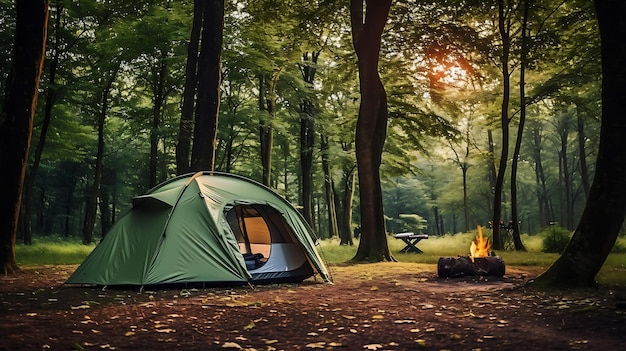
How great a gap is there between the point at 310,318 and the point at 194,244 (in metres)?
3.16

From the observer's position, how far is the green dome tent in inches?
313

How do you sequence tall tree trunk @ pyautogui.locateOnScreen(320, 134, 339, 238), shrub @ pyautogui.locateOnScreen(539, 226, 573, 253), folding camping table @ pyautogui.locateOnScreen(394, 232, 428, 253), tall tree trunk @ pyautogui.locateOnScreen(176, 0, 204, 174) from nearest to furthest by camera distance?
tall tree trunk @ pyautogui.locateOnScreen(176, 0, 204, 174) < shrub @ pyautogui.locateOnScreen(539, 226, 573, 253) < folding camping table @ pyautogui.locateOnScreen(394, 232, 428, 253) < tall tree trunk @ pyautogui.locateOnScreen(320, 134, 339, 238)

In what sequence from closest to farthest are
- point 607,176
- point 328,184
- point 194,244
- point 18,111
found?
1. point 607,176
2. point 194,244
3. point 18,111
4. point 328,184

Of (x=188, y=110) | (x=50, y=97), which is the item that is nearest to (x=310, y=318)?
(x=188, y=110)

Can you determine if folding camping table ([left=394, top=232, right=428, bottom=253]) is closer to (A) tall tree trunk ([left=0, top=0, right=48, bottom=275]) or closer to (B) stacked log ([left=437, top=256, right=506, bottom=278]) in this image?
(B) stacked log ([left=437, top=256, right=506, bottom=278])

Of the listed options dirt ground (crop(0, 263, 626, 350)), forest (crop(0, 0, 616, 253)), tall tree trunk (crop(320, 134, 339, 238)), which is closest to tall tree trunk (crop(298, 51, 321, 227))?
forest (crop(0, 0, 616, 253))

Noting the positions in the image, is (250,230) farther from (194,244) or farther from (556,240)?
(556,240)

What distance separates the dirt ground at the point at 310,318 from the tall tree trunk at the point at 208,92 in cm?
405

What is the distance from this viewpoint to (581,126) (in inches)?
1093

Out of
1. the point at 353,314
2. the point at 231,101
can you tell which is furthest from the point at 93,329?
the point at 231,101

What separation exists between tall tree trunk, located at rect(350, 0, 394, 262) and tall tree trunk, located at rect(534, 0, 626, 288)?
6.53 m

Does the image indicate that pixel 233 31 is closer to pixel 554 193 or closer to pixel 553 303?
pixel 553 303

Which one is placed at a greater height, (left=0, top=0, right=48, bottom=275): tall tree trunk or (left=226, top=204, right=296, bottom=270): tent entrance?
(left=0, top=0, right=48, bottom=275): tall tree trunk

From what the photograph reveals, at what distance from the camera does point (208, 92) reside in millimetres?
11227
